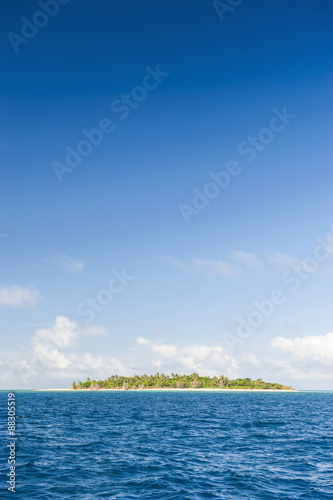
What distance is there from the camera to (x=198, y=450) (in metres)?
32.4

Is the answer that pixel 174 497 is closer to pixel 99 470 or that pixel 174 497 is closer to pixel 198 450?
pixel 99 470

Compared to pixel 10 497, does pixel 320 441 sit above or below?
below

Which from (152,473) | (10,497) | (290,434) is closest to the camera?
(10,497)

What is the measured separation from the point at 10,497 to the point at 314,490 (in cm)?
1785

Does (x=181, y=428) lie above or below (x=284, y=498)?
below

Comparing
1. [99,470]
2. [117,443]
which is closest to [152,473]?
[99,470]

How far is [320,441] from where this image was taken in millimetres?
38344

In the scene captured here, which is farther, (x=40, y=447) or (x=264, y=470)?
(x=40, y=447)

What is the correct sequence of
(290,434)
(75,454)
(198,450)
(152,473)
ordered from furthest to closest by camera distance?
1. (290,434)
2. (198,450)
3. (75,454)
4. (152,473)

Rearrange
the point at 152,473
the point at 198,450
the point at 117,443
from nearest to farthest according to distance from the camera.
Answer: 1. the point at 152,473
2. the point at 198,450
3. the point at 117,443

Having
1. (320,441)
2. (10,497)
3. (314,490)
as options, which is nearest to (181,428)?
(320,441)

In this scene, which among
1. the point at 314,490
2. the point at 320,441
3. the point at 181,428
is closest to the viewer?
the point at 314,490

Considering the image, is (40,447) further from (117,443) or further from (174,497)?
(174,497)

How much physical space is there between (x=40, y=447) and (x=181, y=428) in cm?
2031
